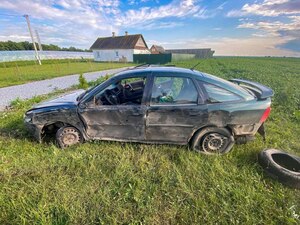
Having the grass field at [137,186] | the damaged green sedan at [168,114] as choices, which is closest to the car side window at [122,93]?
the damaged green sedan at [168,114]

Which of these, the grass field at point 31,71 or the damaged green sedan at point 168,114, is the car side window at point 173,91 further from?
the grass field at point 31,71

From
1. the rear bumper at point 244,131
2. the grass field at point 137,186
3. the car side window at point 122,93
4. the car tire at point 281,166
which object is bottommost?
the grass field at point 137,186

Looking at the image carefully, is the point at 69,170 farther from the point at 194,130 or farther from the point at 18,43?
the point at 18,43

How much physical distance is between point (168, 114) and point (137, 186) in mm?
1285

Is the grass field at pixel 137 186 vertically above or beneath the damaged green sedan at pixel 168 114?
beneath

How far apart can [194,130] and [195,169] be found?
70 cm

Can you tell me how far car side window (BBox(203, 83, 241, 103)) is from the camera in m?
3.09

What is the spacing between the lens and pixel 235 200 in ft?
7.57

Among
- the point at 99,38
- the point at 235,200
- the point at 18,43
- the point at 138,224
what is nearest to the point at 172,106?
the point at 235,200

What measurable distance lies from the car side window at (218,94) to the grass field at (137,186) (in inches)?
40.8

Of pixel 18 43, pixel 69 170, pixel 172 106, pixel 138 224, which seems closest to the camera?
pixel 138 224

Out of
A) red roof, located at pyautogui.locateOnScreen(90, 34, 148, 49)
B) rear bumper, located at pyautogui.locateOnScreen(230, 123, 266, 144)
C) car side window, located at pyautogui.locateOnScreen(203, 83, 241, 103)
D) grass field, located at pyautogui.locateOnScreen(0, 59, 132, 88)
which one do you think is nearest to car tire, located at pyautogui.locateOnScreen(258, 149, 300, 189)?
rear bumper, located at pyautogui.locateOnScreen(230, 123, 266, 144)

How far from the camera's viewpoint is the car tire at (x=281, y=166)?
2.53 m

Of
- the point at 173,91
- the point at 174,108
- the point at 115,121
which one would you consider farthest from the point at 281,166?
the point at 115,121
